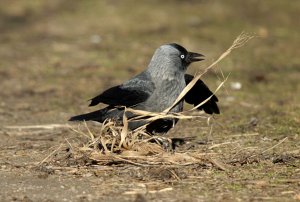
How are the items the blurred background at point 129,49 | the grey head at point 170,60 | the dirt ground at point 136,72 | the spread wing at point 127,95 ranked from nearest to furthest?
the dirt ground at point 136,72
the spread wing at point 127,95
the grey head at point 170,60
the blurred background at point 129,49

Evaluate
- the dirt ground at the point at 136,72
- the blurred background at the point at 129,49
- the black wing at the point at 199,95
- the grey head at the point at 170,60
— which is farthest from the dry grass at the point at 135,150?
the blurred background at the point at 129,49

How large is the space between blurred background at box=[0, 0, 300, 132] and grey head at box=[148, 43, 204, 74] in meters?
1.43

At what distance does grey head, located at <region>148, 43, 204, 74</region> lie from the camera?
248 inches

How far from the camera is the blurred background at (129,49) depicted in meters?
8.66

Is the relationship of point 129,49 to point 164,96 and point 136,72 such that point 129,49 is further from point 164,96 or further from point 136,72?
point 164,96

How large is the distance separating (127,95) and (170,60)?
0.53m

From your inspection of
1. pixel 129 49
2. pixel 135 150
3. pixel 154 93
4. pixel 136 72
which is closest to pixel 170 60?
pixel 154 93

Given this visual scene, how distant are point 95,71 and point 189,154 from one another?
4.96 metres

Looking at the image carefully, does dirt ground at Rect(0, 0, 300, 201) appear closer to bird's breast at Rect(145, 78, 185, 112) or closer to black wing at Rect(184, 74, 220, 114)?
black wing at Rect(184, 74, 220, 114)

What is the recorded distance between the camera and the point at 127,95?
6121 millimetres

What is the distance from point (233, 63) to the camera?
35.4ft

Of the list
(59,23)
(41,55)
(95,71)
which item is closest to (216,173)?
(95,71)

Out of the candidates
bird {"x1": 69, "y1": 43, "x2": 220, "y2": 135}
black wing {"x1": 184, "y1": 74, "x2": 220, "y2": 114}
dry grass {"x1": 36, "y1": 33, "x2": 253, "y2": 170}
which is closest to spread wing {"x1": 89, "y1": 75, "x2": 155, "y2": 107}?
bird {"x1": 69, "y1": 43, "x2": 220, "y2": 135}

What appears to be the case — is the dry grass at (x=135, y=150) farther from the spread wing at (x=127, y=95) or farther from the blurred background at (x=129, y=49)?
the blurred background at (x=129, y=49)
